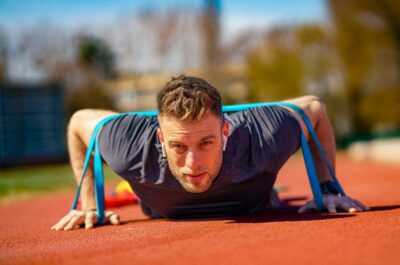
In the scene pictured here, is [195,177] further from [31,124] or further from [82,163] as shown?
[31,124]

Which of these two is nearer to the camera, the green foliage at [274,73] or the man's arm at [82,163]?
the man's arm at [82,163]

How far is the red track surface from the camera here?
2801mm

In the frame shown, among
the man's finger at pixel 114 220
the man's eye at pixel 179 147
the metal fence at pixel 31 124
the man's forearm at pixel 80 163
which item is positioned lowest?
the metal fence at pixel 31 124

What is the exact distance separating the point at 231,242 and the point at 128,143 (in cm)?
135

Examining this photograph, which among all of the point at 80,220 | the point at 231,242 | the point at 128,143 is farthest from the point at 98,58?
the point at 231,242

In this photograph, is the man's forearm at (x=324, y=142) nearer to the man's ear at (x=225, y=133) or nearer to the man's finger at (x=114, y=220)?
the man's ear at (x=225, y=133)

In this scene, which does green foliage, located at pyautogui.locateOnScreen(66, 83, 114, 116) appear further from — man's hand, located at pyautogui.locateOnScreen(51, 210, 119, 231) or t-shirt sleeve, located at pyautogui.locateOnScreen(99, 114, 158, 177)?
t-shirt sleeve, located at pyautogui.locateOnScreen(99, 114, 158, 177)

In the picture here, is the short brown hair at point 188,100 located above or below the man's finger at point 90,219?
above

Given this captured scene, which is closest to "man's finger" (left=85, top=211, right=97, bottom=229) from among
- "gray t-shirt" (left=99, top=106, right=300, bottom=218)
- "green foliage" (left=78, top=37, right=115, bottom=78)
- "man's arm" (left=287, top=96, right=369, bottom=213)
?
"gray t-shirt" (left=99, top=106, right=300, bottom=218)

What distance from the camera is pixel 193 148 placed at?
3.70 m

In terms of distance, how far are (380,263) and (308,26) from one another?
3574cm

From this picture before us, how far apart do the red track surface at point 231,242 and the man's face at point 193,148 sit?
1.11ft

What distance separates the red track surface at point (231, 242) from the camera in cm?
280

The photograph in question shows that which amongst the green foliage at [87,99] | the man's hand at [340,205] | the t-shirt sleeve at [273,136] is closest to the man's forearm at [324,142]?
the man's hand at [340,205]
